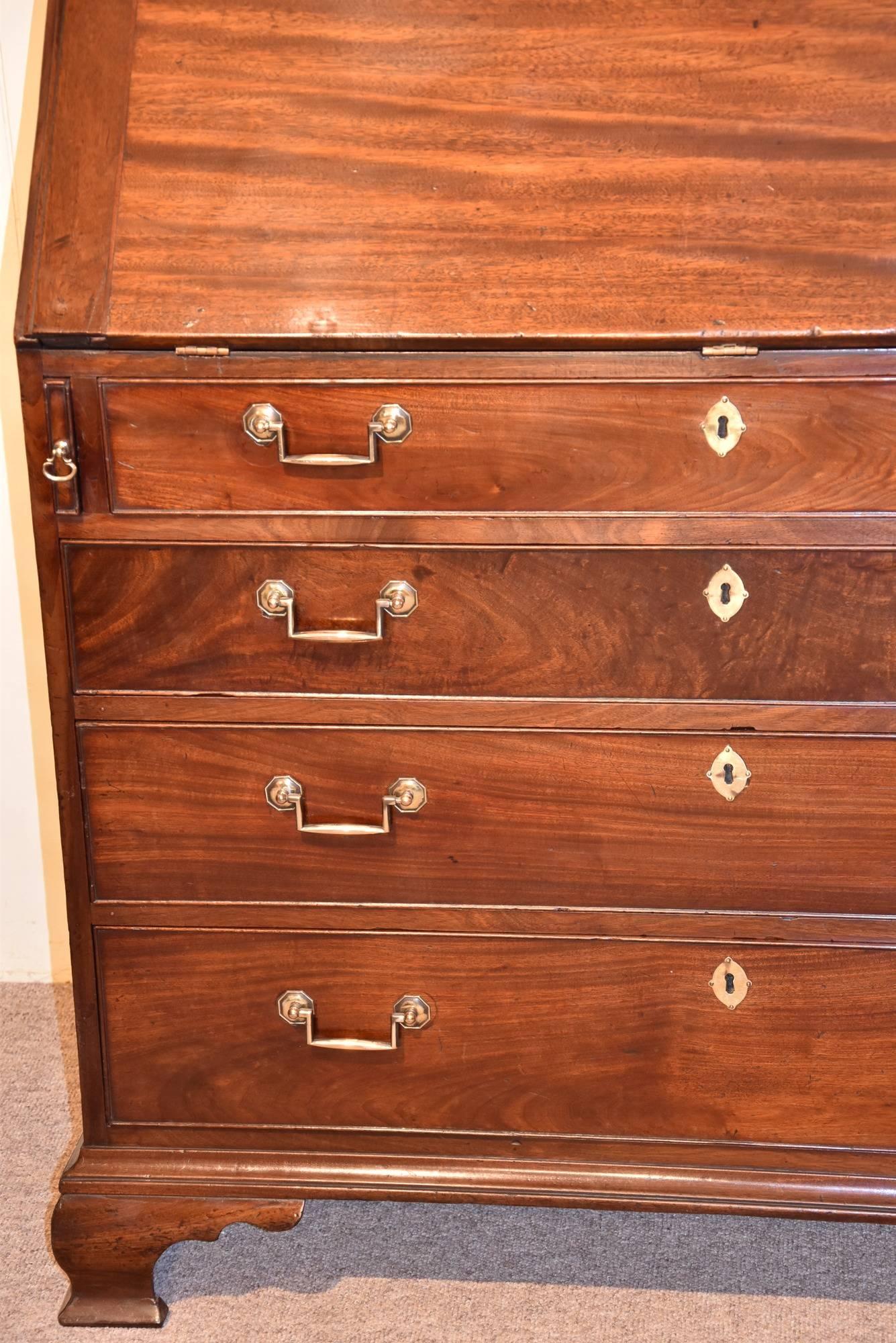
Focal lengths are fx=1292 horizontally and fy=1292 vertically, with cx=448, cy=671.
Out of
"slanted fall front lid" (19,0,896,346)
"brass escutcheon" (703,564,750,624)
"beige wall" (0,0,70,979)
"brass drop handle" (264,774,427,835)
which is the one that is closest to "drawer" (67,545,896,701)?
"brass escutcheon" (703,564,750,624)

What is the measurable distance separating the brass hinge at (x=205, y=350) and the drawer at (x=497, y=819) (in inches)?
16.2

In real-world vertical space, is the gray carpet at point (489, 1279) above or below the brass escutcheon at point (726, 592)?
below

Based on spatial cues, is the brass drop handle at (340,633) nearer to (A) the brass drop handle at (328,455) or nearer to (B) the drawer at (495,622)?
(B) the drawer at (495,622)

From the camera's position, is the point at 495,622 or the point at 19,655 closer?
the point at 495,622

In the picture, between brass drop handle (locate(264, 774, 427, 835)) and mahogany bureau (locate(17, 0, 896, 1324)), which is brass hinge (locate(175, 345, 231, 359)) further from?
brass drop handle (locate(264, 774, 427, 835))

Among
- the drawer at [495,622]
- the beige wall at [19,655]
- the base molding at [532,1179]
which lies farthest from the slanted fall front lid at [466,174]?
the base molding at [532,1179]

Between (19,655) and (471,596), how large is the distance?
1114 millimetres

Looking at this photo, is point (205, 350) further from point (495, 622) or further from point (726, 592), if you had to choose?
point (726, 592)

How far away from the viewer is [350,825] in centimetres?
148

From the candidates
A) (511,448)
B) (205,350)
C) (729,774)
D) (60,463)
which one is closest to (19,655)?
(60,463)

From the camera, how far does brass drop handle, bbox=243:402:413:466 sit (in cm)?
133

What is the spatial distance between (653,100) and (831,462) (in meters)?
0.45

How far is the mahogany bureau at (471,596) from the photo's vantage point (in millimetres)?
1333

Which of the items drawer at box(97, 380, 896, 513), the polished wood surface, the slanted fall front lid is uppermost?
the slanted fall front lid
